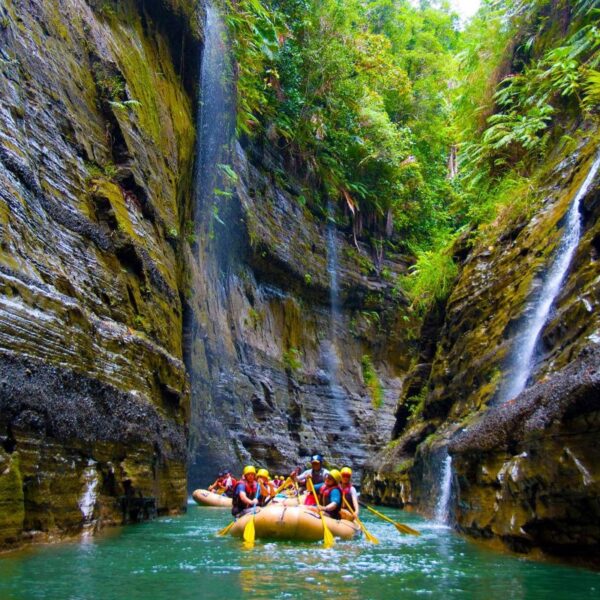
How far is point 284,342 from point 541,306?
→ 14.8 m

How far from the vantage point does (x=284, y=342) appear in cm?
2425

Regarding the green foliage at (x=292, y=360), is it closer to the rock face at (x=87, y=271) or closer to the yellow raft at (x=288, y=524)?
the rock face at (x=87, y=271)

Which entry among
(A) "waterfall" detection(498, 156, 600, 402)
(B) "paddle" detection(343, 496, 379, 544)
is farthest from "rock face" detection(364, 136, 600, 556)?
(B) "paddle" detection(343, 496, 379, 544)

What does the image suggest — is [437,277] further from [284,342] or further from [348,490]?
[284,342]

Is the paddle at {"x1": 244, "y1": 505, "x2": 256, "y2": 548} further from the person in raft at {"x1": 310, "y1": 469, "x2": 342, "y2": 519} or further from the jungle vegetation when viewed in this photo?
the jungle vegetation

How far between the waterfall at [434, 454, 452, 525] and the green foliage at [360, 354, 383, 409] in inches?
591

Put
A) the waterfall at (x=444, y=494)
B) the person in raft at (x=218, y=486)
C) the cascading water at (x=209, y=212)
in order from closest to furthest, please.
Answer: the waterfall at (x=444, y=494), the person in raft at (x=218, y=486), the cascading water at (x=209, y=212)

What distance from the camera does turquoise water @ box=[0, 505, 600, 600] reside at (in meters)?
4.91

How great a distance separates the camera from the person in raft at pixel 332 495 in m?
9.90

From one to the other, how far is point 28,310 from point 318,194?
22.4m

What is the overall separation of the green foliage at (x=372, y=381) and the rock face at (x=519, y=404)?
9887 mm

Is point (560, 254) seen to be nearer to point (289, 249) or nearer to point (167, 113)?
point (167, 113)

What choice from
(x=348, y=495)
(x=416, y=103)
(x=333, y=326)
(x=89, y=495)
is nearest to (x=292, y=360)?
(x=333, y=326)

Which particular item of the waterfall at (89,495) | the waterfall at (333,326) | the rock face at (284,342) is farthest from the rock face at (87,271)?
the waterfall at (333,326)
